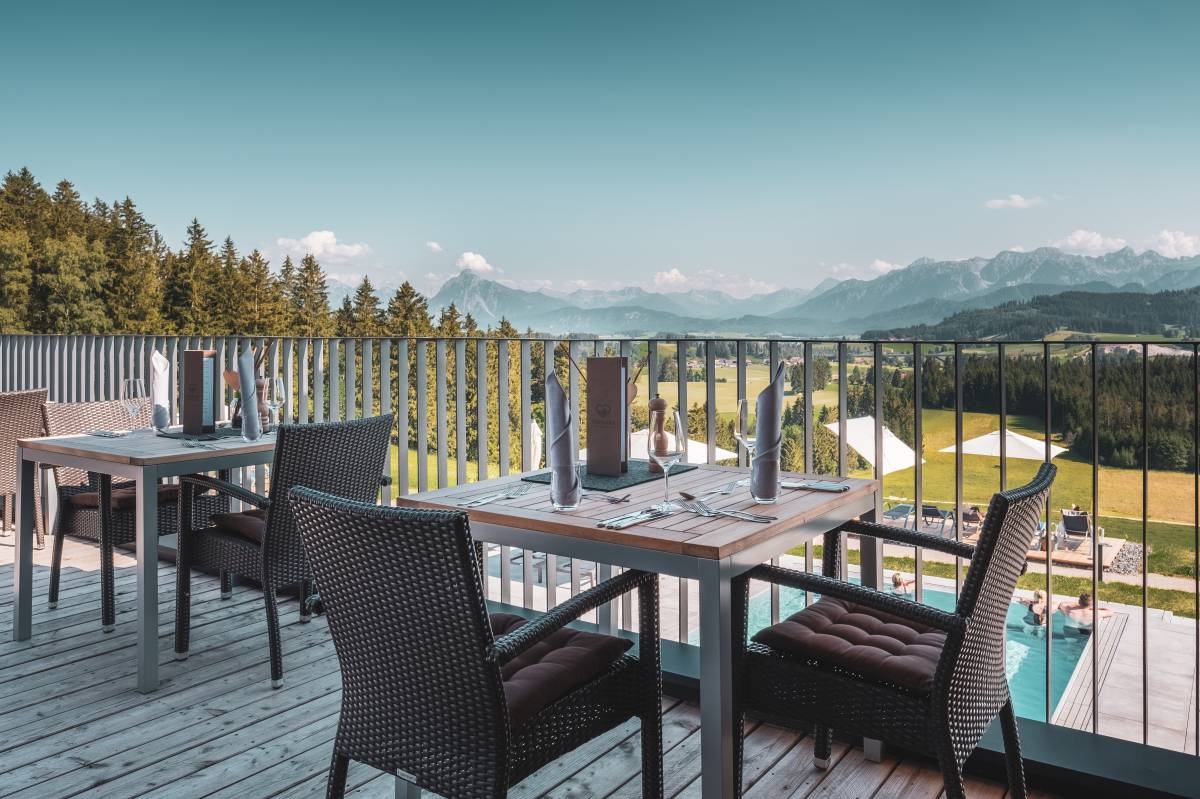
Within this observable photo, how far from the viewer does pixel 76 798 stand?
2305 mm

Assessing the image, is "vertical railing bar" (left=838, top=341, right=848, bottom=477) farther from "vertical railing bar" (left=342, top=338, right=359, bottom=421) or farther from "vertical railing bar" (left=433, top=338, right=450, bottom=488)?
"vertical railing bar" (left=342, top=338, right=359, bottom=421)

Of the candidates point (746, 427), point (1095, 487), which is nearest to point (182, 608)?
point (746, 427)

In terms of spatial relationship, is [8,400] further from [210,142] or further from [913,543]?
[210,142]

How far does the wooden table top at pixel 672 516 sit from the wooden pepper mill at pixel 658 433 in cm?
11

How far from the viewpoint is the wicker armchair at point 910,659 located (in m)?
1.74

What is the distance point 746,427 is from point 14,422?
13.8 feet

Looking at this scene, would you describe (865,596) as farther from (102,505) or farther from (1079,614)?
(1079,614)

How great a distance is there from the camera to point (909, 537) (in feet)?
7.61

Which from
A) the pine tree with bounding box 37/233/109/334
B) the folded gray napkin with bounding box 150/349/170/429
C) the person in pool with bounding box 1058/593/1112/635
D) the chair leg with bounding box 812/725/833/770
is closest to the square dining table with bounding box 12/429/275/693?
the folded gray napkin with bounding box 150/349/170/429

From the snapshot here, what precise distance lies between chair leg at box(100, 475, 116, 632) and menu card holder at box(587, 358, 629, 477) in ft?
7.50

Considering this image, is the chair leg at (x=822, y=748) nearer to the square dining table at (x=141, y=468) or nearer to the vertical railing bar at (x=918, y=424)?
the vertical railing bar at (x=918, y=424)

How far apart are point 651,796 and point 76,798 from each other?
1588 mm

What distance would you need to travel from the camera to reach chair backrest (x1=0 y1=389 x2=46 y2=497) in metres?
4.53

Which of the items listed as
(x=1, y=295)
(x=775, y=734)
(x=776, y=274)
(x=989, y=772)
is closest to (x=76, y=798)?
(x=775, y=734)
